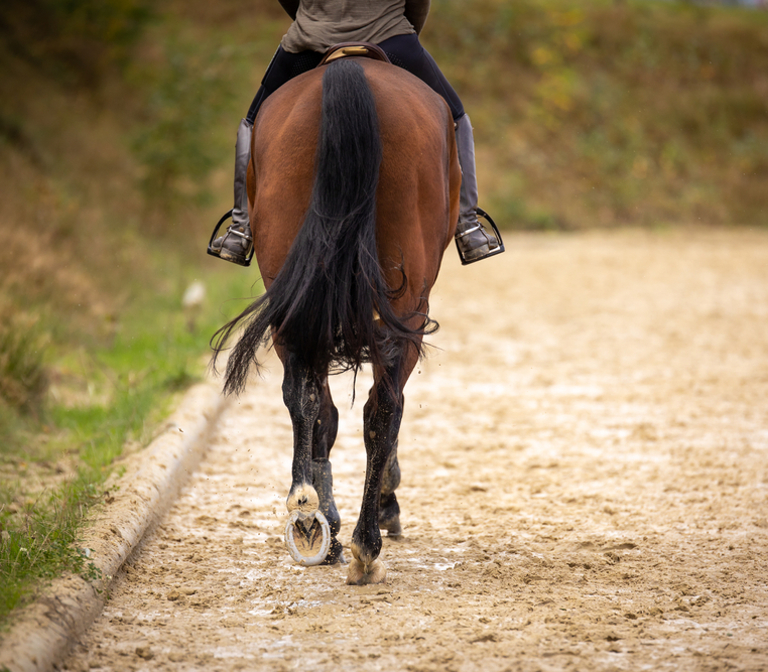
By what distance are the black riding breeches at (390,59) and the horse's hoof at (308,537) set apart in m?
1.97

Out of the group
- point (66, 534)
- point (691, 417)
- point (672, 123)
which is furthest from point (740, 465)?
point (672, 123)

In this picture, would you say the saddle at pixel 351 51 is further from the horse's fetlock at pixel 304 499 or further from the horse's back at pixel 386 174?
the horse's fetlock at pixel 304 499

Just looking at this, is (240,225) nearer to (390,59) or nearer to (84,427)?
(390,59)

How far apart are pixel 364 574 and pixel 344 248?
1.39 meters

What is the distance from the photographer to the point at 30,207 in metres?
10.2

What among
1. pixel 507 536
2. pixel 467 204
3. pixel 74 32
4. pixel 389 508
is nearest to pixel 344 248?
pixel 467 204

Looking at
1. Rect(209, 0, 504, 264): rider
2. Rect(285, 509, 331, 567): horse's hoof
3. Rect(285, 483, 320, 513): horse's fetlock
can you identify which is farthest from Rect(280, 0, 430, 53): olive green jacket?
Rect(285, 509, 331, 567): horse's hoof

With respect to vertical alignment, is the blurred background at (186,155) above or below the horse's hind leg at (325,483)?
above

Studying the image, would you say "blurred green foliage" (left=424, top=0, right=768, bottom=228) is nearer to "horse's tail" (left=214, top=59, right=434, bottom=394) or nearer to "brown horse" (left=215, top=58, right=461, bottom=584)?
"brown horse" (left=215, top=58, right=461, bottom=584)

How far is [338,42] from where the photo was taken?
391cm

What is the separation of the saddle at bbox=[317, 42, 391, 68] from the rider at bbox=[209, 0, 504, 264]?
0.52 feet

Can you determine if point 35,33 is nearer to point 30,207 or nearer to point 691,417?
point 30,207

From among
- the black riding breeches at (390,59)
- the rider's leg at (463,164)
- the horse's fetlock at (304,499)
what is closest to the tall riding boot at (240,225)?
the black riding breeches at (390,59)

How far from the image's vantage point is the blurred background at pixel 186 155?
657 cm
